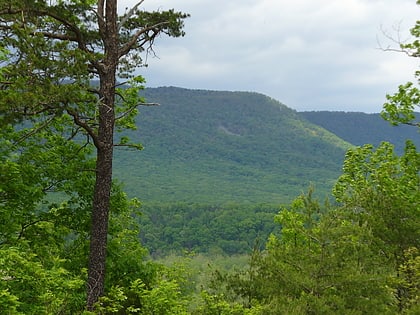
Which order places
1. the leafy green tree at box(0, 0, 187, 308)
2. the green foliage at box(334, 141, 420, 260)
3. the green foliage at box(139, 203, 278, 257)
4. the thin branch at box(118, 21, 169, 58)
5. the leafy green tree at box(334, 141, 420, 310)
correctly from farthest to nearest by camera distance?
Result: the green foliage at box(139, 203, 278, 257), the green foliage at box(334, 141, 420, 260), the leafy green tree at box(334, 141, 420, 310), the thin branch at box(118, 21, 169, 58), the leafy green tree at box(0, 0, 187, 308)

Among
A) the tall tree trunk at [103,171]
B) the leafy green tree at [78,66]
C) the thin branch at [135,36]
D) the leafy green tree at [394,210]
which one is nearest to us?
the leafy green tree at [78,66]

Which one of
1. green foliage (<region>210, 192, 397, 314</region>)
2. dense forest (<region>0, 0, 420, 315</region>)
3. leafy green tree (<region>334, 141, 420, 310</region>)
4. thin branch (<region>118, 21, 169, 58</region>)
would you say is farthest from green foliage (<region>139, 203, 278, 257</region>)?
thin branch (<region>118, 21, 169, 58</region>)

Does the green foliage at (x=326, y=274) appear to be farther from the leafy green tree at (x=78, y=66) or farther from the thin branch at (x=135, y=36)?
the thin branch at (x=135, y=36)

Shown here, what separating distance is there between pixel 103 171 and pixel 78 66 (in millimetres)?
2405

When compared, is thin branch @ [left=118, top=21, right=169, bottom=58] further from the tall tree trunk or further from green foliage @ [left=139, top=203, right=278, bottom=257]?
Answer: green foliage @ [left=139, top=203, right=278, bottom=257]

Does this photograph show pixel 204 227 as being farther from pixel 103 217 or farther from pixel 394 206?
pixel 103 217

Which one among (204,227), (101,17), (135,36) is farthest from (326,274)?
(204,227)

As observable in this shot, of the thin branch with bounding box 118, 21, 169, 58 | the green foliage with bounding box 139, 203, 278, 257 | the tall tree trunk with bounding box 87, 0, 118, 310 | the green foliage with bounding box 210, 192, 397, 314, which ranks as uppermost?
the thin branch with bounding box 118, 21, 169, 58

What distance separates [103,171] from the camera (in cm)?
1030

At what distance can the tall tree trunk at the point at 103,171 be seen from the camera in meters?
10.2

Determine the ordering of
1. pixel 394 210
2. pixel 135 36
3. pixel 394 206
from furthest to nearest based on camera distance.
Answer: pixel 394 206, pixel 394 210, pixel 135 36

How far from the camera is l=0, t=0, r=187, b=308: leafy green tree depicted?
28.1 feet

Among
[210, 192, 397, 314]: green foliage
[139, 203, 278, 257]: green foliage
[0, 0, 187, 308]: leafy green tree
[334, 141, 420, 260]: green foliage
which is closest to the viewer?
[0, 0, 187, 308]: leafy green tree

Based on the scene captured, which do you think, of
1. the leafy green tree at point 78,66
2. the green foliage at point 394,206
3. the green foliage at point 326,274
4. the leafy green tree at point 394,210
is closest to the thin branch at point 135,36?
the leafy green tree at point 78,66
